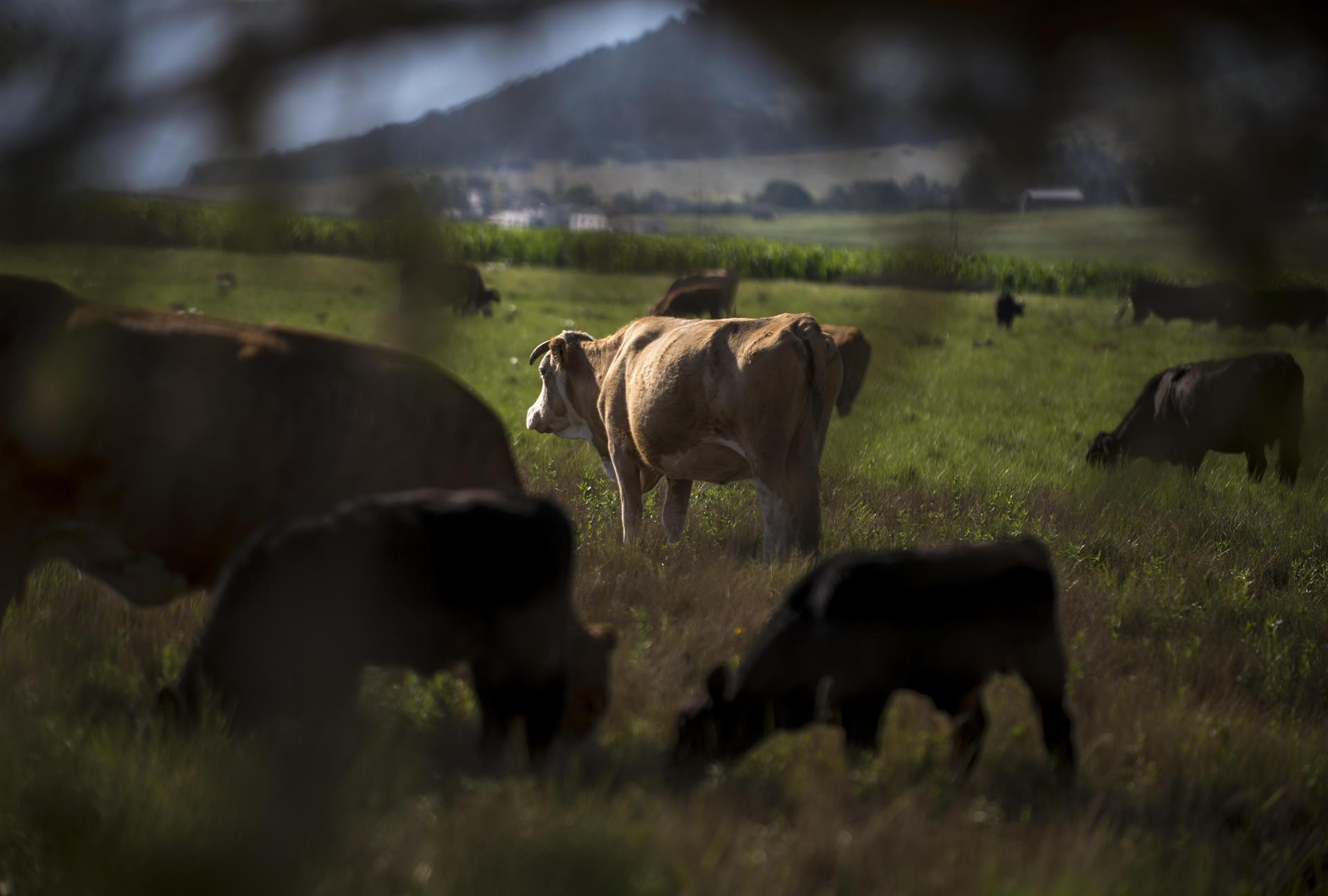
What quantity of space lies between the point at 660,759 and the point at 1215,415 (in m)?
7.83

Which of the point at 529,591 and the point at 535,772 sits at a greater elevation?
the point at 529,591

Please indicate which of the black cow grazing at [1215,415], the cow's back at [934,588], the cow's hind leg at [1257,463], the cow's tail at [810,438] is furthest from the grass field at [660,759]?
the cow's hind leg at [1257,463]

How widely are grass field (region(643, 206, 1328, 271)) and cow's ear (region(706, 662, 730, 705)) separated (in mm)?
2267

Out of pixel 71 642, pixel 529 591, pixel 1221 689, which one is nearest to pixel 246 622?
pixel 529 591

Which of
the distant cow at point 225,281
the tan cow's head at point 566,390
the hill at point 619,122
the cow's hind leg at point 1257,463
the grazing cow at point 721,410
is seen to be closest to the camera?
the hill at point 619,122

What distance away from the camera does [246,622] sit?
10.9 feet

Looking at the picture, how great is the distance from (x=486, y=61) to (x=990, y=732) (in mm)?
3579

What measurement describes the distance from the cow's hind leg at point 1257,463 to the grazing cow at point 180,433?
28.2ft

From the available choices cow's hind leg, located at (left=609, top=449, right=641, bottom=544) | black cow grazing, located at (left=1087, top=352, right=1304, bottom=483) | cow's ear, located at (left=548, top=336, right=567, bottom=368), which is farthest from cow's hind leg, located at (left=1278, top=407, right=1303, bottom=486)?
cow's ear, located at (left=548, top=336, right=567, bottom=368)

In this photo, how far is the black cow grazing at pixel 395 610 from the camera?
331cm

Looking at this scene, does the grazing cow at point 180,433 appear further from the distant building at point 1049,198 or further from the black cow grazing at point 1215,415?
the black cow grazing at point 1215,415

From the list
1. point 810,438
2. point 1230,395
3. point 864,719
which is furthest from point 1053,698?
point 1230,395

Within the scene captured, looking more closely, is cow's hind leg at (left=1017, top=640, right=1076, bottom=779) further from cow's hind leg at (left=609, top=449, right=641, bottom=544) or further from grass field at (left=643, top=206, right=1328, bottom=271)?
cow's hind leg at (left=609, top=449, right=641, bottom=544)

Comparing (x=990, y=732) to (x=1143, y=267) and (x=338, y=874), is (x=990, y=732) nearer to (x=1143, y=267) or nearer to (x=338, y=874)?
(x=338, y=874)
